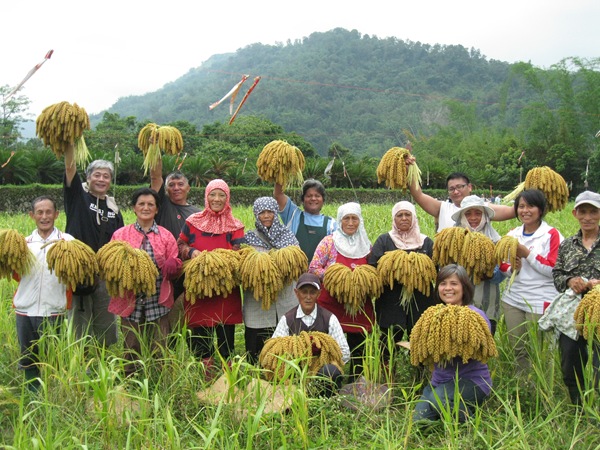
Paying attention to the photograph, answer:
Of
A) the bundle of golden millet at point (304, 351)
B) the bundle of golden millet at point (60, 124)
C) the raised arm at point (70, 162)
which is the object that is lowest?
the bundle of golden millet at point (304, 351)

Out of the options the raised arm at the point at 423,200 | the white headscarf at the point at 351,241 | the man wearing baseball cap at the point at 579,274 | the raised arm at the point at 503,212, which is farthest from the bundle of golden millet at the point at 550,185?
the white headscarf at the point at 351,241

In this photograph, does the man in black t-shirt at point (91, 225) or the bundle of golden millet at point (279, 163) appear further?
the bundle of golden millet at point (279, 163)

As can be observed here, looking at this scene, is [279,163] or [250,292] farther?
[279,163]

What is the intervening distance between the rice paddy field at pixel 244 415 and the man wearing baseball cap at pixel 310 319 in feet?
0.78

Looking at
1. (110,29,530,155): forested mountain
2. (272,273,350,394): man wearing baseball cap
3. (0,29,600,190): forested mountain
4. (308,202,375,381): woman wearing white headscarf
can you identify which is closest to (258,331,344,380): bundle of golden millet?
(272,273,350,394): man wearing baseball cap

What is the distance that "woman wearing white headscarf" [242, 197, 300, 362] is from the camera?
4172mm

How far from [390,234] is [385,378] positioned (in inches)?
39.3

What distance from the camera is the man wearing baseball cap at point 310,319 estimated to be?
12.5ft

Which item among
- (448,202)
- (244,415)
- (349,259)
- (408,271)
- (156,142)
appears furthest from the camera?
(448,202)

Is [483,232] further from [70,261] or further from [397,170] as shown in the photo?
[70,261]

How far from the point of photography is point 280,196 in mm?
4625

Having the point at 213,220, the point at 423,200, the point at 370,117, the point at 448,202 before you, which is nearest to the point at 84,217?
the point at 213,220

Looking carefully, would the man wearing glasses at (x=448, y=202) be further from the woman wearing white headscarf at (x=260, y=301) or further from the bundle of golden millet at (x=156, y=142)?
the bundle of golden millet at (x=156, y=142)

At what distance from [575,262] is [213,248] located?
2391mm
